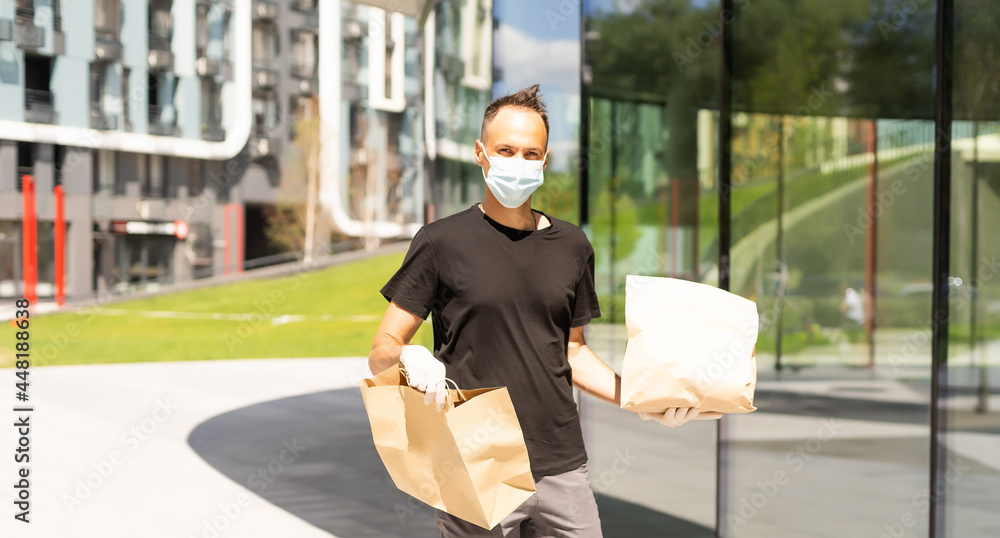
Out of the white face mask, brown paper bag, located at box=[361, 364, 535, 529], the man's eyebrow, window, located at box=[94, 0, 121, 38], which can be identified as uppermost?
window, located at box=[94, 0, 121, 38]

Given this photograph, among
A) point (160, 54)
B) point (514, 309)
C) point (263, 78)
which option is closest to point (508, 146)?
point (514, 309)

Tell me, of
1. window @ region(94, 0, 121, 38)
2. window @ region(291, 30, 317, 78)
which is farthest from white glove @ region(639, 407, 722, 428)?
window @ region(291, 30, 317, 78)

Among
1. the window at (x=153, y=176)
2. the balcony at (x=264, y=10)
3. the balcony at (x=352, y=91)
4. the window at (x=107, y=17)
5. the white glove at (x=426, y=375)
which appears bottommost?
the white glove at (x=426, y=375)

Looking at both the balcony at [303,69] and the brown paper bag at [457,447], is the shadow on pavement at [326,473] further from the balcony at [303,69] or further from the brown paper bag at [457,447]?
the balcony at [303,69]

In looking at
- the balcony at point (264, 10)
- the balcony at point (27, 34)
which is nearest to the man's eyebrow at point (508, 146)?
the balcony at point (27, 34)

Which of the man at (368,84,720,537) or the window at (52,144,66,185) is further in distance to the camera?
the window at (52,144,66,185)

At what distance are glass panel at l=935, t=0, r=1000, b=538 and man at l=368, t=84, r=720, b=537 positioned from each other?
88.2 inches

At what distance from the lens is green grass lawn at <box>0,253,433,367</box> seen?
71.9ft

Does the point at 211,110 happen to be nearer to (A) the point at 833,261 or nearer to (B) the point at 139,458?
(B) the point at 139,458

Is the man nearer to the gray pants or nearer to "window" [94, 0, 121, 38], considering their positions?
the gray pants

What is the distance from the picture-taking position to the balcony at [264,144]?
40.1m

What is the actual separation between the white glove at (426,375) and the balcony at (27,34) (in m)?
34.6

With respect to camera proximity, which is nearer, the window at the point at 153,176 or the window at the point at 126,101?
the window at the point at 126,101

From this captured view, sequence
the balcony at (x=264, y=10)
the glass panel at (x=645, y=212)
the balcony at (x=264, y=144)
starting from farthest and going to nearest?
the balcony at (x=264, y=10) → the balcony at (x=264, y=144) → the glass panel at (x=645, y=212)
